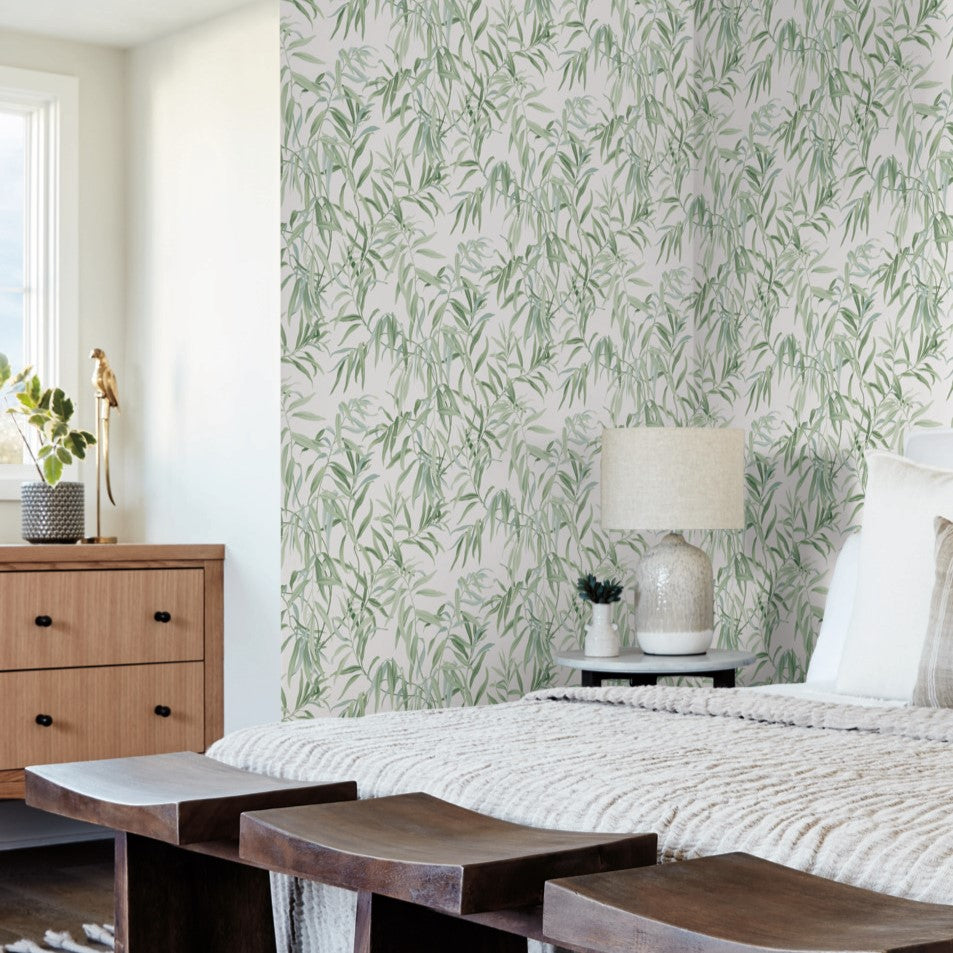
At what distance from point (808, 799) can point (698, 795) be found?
0.39 ft

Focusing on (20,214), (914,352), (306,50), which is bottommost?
(914,352)

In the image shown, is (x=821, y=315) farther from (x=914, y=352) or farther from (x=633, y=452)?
(x=633, y=452)

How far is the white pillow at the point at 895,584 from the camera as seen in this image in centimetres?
261

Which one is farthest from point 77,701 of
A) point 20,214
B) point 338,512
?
point 20,214

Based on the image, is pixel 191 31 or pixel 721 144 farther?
pixel 721 144

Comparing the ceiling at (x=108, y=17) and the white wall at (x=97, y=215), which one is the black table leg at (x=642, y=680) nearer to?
the white wall at (x=97, y=215)

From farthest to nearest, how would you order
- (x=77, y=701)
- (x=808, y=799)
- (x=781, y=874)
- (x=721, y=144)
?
(x=721, y=144)
(x=77, y=701)
(x=808, y=799)
(x=781, y=874)

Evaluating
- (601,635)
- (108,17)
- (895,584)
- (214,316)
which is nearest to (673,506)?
(601,635)

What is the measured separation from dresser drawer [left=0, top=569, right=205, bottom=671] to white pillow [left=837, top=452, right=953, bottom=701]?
5.16 feet

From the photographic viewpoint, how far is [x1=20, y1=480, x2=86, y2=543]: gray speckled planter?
11.8 feet

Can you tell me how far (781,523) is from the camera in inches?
153

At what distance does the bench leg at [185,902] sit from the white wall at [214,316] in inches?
52.3

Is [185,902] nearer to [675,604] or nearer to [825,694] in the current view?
[825,694]

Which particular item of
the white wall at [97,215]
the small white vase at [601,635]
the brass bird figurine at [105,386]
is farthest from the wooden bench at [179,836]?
the white wall at [97,215]
